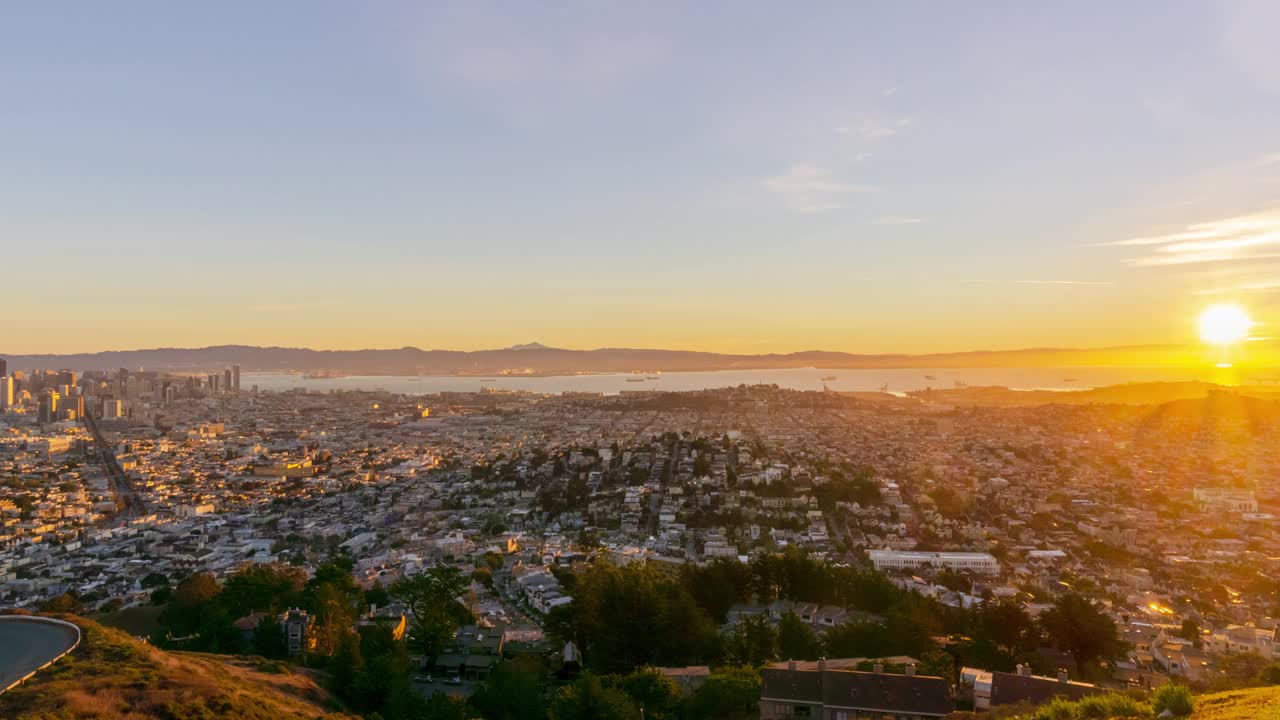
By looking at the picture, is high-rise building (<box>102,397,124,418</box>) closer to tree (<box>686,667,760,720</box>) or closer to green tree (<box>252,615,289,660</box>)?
green tree (<box>252,615,289,660</box>)

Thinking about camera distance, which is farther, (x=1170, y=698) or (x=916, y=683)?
(x=916, y=683)

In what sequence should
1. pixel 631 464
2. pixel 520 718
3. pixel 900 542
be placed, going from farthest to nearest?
pixel 631 464
pixel 900 542
pixel 520 718

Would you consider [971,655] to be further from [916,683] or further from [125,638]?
[125,638]

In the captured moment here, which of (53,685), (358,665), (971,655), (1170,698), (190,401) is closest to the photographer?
(1170,698)

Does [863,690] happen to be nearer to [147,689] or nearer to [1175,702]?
[1175,702]

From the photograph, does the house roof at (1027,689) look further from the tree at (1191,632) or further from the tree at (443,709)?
the tree at (443,709)

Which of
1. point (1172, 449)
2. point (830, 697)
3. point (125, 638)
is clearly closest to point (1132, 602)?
point (830, 697)

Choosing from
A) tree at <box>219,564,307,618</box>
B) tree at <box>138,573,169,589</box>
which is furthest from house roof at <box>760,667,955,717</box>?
tree at <box>138,573,169,589</box>
